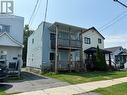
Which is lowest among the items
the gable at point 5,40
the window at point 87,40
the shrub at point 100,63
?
the shrub at point 100,63

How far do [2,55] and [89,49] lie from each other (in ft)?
48.0

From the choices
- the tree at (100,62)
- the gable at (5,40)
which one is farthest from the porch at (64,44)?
the gable at (5,40)

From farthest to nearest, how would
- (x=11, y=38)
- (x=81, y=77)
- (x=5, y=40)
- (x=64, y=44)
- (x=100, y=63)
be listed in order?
(x=100, y=63) → (x=64, y=44) → (x=11, y=38) → (x=5, y=40) → (x=81, y=77)

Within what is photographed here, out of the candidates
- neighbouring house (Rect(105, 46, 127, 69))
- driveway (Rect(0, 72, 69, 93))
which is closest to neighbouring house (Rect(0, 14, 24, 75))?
driveway (Rect(0, 72, 69, 93))

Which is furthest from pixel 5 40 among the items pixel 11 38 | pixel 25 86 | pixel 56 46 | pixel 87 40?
pixel 87 40

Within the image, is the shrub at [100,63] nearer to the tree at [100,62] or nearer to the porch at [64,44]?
the tree at [100,62]

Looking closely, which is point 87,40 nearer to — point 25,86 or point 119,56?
point 119,56

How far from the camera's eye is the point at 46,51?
81.4 ft

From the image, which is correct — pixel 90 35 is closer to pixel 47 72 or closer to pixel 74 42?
pixel 74 42

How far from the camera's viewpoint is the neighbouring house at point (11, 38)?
1847cm

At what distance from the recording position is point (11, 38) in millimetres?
18641

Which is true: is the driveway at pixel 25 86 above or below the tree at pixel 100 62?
below

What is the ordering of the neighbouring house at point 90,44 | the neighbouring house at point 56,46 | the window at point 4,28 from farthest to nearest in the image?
the neighbouring house at point 90,44, the neighbouring house at point 56,46, the window at point 4,28

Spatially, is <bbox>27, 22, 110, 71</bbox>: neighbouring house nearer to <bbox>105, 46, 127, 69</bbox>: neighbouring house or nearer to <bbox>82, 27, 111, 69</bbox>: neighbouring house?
<bbox>82, 27, 111, 69</bbox>: neighbouring house
